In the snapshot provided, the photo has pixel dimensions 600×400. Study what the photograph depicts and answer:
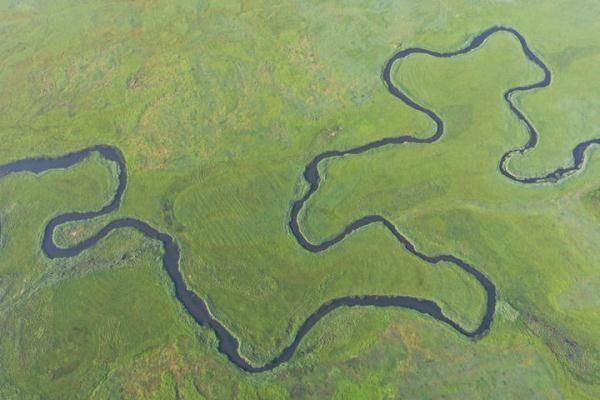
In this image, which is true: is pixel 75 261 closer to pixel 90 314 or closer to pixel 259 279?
pixel 90 314

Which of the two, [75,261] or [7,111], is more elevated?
[7,111]

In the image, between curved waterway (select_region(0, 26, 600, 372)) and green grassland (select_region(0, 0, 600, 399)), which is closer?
green grassland (select_region(0, 0, 600, 399))

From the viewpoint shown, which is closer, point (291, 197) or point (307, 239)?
point (307, 239)

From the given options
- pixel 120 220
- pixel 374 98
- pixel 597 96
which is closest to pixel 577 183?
pixel 597 96

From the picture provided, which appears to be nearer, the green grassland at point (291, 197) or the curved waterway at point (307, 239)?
the green grassland at point (291, 197)

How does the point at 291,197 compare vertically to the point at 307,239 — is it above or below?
above
